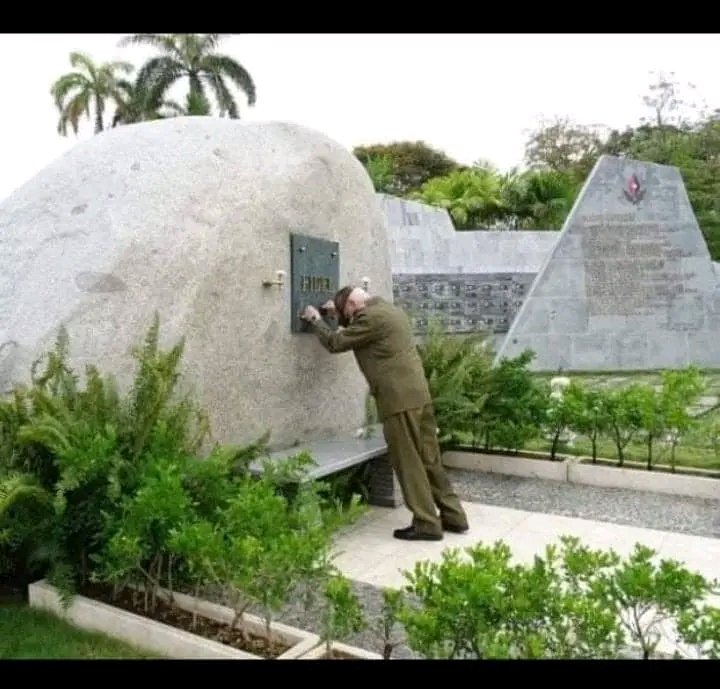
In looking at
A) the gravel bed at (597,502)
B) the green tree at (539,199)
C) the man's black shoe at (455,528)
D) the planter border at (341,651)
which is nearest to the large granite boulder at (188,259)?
the man's black shoe at (455,528)

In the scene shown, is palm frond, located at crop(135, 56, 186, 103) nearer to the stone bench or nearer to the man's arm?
the stone bench

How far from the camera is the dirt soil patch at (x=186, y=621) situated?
2820 millimetres

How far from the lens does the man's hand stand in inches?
190

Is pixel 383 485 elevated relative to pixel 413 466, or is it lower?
lower

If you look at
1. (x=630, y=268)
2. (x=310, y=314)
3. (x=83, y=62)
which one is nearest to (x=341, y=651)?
(x=310, y=314)

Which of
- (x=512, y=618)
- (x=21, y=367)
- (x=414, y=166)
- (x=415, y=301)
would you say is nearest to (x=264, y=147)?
(x=21, y=367)

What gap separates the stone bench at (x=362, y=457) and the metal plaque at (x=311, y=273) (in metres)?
0.88

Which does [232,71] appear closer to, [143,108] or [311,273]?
[143,108]

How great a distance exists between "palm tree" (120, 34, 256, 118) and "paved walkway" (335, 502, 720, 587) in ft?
91.1

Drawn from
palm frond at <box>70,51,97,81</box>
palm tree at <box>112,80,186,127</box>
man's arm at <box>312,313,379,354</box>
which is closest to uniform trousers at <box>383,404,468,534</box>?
man's arm at <box>312,313,379,354</box>

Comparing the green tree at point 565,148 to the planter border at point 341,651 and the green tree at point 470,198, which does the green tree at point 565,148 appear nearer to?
the green tree at point 470,198

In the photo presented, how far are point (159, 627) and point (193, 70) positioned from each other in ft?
103

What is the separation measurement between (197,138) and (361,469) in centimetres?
269

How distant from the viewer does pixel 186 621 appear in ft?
10.0
